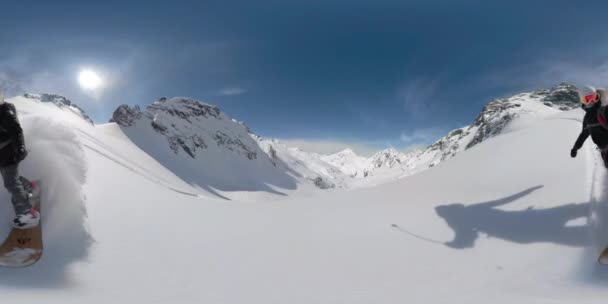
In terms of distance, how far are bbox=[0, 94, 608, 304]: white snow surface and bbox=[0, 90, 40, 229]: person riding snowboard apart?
36 centimetres

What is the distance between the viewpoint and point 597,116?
685 cm

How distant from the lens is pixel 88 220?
6.34 m

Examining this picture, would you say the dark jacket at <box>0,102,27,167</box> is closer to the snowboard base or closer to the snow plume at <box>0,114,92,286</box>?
the snow plume at <box>0,114,92,286</box>

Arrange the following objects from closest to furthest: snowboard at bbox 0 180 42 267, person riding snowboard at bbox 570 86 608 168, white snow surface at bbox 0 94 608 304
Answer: snowboard at bbox 0 180 42 267 → white snow surface at bbox 0 94 608 304 → person riding snowboard at bbox 570 86 608 168

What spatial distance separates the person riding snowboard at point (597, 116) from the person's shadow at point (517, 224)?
4.37ft

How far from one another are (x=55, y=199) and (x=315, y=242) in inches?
200

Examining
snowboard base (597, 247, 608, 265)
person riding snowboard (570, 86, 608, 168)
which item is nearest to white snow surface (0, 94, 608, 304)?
snowboard base (597, 247, 608, 265)

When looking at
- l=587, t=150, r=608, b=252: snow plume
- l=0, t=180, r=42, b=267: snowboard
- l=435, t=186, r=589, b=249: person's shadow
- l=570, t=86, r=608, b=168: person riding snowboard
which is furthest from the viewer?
l=570, t=86, r=608, b=168: person riding snowboard

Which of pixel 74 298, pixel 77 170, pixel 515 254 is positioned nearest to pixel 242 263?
pixel 74 298

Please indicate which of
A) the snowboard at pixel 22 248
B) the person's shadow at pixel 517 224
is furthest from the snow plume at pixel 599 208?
the snowboard at pixel 22 248

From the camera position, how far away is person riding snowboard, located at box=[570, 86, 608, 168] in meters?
6.68

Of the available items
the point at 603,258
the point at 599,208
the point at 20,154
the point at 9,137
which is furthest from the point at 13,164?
the point at 599,208

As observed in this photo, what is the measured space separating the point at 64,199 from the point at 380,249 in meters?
6.24

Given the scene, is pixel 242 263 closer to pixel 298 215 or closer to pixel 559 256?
pixel 298 215
